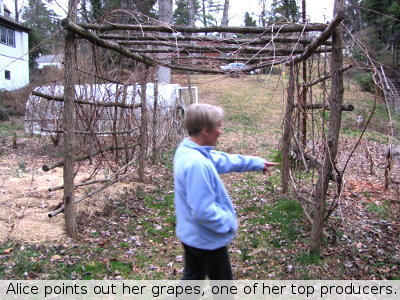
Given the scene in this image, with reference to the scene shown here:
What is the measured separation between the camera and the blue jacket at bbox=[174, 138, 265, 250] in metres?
2.03

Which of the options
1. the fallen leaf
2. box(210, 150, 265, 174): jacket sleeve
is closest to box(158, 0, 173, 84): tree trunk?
the fallen leaf

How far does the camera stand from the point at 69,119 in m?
4.12

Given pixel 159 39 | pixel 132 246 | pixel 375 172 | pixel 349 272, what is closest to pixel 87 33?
pixel 159 39

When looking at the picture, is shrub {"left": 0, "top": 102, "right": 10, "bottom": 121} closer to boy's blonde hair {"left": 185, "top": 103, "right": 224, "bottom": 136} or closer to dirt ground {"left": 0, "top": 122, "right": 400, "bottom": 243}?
dirt ground {"left": 0, "top": 122, "right": 400, "bottom": 243}

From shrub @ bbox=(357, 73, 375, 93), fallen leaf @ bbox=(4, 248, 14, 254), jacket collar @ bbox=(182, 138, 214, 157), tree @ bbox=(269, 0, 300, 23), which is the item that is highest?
tree @ bbox=(269, 0, 300, 23)

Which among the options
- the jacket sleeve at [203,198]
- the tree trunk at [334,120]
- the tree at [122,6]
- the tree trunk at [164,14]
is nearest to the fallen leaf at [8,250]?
the jacket sleeve at [203,198]

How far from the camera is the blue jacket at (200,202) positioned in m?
2.03

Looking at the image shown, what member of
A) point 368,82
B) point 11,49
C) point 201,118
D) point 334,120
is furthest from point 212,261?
point 11,49

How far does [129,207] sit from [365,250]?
11.4ft

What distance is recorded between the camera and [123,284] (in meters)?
3.40

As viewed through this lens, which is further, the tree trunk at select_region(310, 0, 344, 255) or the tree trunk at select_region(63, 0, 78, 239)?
the tree trunk at select_region(63, 0, 78, 239)

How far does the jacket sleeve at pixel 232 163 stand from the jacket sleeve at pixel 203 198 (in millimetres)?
317

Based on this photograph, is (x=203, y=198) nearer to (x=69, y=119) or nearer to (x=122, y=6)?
(x=69, y=119)

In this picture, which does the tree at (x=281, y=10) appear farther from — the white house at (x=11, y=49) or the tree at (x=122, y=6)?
the white house at (x=11, y=49)
